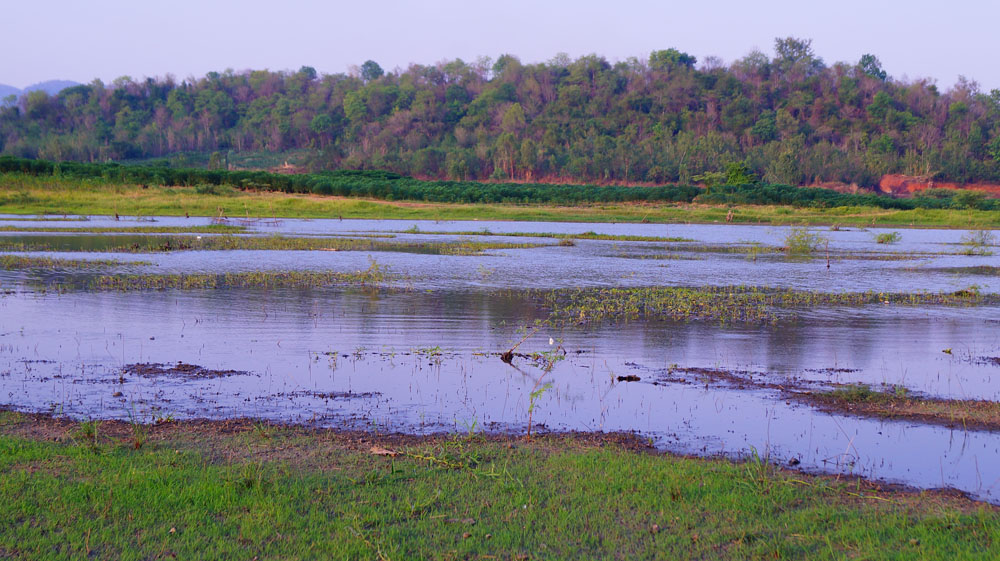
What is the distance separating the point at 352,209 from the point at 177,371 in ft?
162

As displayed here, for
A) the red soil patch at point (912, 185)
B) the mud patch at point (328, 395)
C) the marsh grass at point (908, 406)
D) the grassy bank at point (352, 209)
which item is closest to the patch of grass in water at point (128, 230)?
the grassy bank at point (352, 209)

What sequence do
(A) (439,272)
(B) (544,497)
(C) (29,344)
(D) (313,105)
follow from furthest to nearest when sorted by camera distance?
(D) (313,105), (A) (439,272), (C) (29,344), (B) (544,497)

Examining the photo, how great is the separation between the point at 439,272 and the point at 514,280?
9.06 feet

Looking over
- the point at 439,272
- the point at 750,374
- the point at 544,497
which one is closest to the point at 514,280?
the point at 439,272

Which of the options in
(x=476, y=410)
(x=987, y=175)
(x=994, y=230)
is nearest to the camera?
(x=476, y=410)

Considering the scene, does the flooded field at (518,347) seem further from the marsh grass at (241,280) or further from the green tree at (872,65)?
the green tree at (872,65)

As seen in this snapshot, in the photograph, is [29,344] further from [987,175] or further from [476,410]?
[987,175]

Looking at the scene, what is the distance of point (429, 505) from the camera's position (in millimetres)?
5992

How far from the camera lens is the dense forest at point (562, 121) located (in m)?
107

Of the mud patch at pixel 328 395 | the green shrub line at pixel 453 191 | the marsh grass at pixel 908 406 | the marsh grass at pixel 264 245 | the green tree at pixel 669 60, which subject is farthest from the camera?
the green tree at pixel 669 60

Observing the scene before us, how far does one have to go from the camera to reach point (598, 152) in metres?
110

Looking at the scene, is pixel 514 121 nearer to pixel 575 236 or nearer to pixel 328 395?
pixel 575 236

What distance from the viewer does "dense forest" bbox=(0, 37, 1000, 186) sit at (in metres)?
107

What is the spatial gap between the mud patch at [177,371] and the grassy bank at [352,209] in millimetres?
44819
